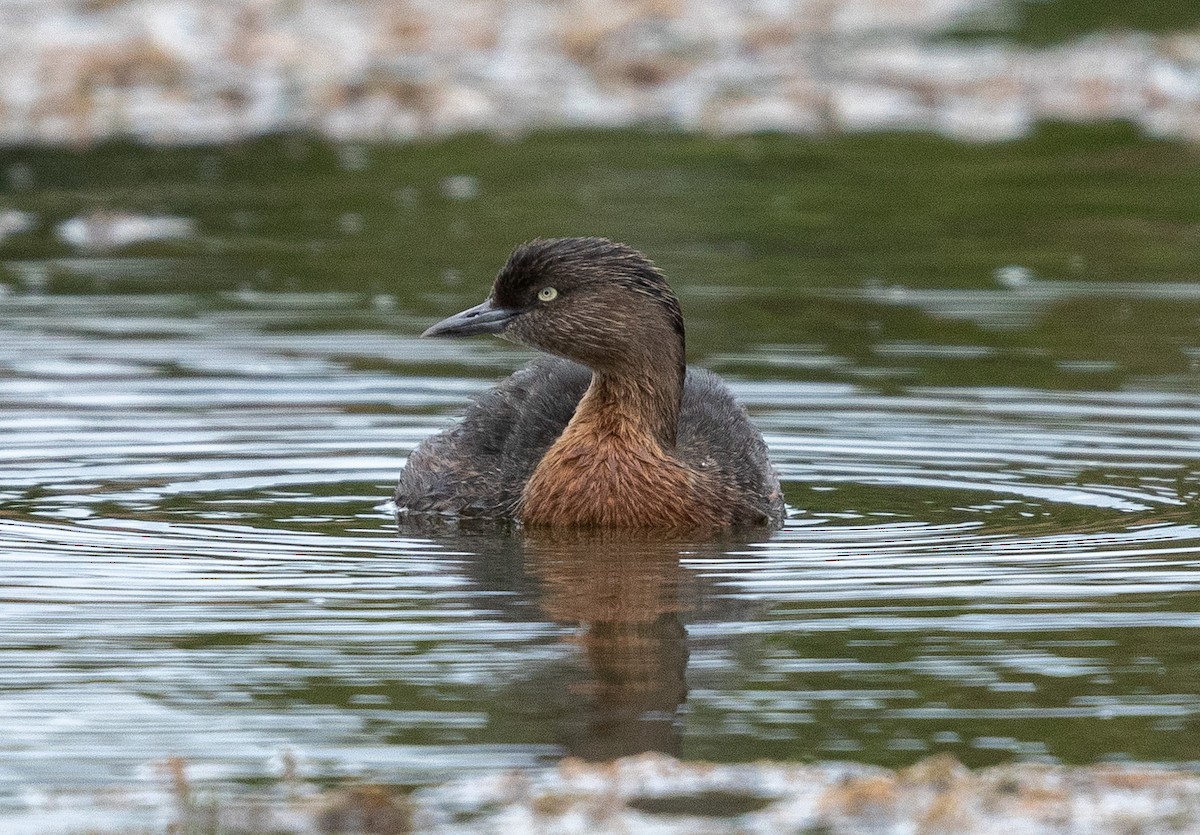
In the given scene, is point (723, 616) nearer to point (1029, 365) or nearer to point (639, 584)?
point (639, 584)

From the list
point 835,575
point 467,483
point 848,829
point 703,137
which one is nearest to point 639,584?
point 835,575

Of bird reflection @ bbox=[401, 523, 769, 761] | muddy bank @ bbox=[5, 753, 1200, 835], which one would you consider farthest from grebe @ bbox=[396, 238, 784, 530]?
muddy bank @ bbox=[5, 753, 1200, 835]

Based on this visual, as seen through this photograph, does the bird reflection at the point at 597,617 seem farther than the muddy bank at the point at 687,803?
Yes

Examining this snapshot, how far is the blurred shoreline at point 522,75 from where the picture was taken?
69.7ft

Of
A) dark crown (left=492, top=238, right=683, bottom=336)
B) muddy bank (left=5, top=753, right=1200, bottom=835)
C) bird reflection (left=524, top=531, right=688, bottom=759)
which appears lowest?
muddy bank (left=5, top=753, right=1200, bottom=835)

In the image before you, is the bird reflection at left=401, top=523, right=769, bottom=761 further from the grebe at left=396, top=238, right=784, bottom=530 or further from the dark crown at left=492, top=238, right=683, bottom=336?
the dark crown at left=492, top=238, right=683, bottom=336

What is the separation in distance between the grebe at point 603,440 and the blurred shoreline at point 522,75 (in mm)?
11742

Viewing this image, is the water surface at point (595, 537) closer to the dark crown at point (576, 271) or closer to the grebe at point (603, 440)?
the grebe at point (603, 440)

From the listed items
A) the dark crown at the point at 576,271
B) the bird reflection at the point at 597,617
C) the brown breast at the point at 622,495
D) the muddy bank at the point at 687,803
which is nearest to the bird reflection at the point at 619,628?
the bird reflection at the point at 597,617

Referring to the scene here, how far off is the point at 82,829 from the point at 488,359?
7673 millimetres

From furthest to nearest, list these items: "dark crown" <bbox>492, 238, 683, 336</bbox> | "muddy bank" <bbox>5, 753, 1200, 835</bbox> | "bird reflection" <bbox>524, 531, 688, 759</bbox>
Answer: "dark crown" <bbox>492, 238, 683, 336</bbox>
"bird reflection" <bbox>524, 531, 688, 759</bbox>
"muddy bank" <bbox>5, 753, 1200, 835</bbox>

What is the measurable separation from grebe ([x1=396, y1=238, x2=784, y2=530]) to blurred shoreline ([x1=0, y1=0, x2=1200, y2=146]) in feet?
38.5

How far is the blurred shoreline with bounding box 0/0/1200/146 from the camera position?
69.7 ft

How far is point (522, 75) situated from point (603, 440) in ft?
49.0
